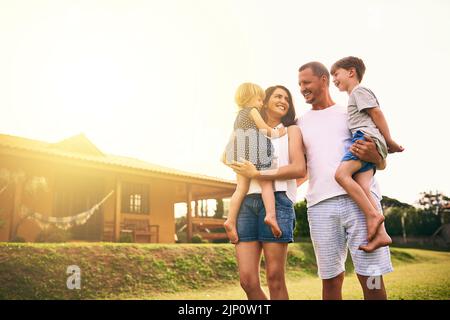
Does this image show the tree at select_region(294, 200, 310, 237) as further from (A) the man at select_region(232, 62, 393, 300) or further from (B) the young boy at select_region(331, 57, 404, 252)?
(B) the young boy at select_region(331, 57, 404, 252)

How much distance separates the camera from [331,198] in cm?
238

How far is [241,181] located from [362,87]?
95 cm

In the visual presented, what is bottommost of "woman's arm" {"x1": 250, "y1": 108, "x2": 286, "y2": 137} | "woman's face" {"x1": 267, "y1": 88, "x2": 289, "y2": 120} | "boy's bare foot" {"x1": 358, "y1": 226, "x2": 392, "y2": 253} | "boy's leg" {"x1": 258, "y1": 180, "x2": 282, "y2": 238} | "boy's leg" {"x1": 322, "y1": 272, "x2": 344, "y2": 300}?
"boy's leg" {"x1": 322, "y1": 272, "x2": 344, "y2": 300}

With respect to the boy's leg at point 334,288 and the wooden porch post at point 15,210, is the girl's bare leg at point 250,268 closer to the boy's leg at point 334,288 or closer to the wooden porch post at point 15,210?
the boy's leg at point 334,288

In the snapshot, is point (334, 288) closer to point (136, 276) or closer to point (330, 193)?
point (330, 193)

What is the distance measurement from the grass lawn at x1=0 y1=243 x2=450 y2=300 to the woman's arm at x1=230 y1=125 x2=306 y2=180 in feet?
14.8

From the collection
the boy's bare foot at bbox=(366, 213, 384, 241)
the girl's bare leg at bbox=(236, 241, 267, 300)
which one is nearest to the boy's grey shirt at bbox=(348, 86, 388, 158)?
the boy's bare foot at bbox=(366, 213, 384, 241)

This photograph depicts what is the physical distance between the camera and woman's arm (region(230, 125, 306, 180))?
221cm

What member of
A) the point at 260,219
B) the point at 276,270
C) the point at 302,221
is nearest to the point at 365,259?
the point at 276,270

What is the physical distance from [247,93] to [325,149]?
0.61 metres

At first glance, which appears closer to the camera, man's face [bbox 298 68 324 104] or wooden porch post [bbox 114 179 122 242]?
man's face [bbox 298 68 324 104]
